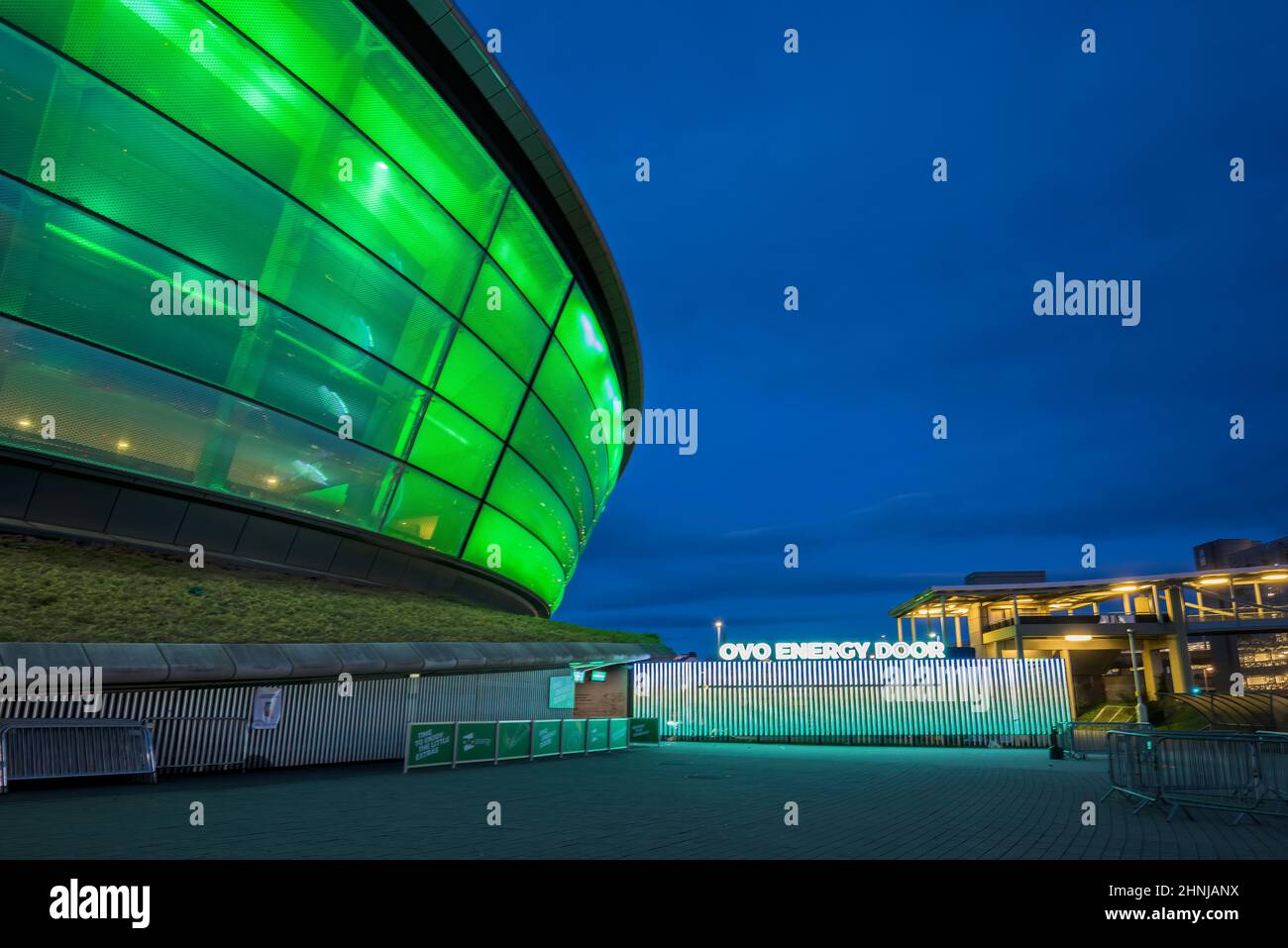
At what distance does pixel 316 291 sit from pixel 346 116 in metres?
3.74

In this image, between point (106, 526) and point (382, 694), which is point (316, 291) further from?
point (382, 694)

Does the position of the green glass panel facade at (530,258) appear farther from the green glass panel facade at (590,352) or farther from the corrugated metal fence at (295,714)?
the corrugated metal fence at (295,714)

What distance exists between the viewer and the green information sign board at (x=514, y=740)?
2052 cm

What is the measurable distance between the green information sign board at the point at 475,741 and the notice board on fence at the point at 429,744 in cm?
32

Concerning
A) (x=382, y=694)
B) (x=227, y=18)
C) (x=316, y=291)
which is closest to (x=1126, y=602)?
(x=382, y=694)

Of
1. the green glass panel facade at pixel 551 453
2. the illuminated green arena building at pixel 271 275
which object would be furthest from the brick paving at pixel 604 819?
the green glass panel facade at pixel 551 453

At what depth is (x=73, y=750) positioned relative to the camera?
12953 mm

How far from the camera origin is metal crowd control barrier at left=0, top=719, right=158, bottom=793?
12141mm

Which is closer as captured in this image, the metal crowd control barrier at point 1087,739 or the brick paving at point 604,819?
the brick paving at point 604,819

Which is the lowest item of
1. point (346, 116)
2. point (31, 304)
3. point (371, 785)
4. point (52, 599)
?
point (371, 785)

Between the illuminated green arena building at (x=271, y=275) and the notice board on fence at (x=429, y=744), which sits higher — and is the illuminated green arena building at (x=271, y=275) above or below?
above

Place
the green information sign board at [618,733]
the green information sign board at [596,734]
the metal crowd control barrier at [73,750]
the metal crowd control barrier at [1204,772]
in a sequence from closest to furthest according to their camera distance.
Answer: the metal crowd control barrier at [1204,772], the metal crowd control barrier at [73,750], the green information sign board at [596,734], the green information sign board at [618,733]

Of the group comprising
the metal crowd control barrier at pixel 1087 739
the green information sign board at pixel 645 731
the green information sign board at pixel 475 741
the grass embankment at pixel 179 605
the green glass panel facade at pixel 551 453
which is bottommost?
the green information sign board at pixel 645 731
